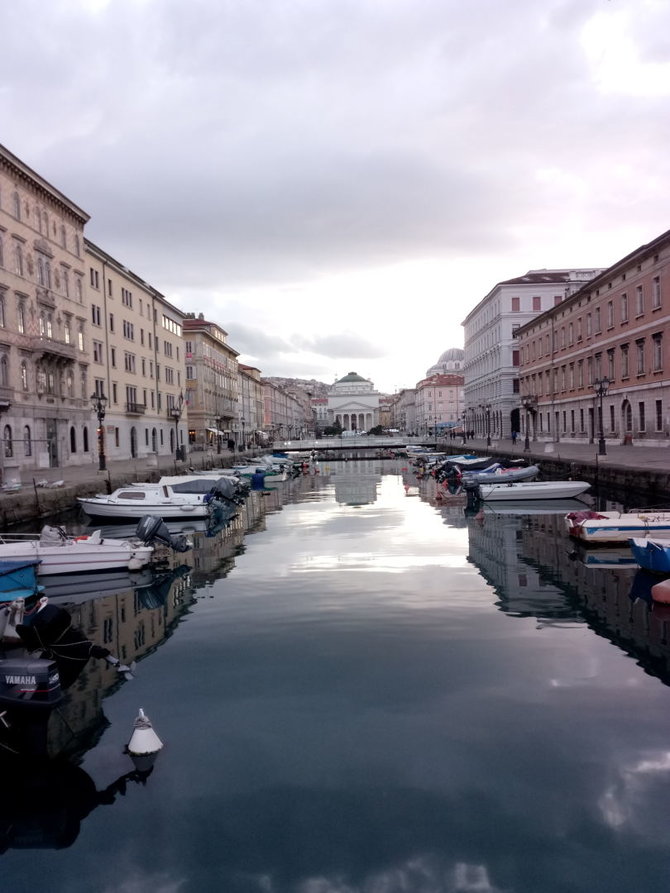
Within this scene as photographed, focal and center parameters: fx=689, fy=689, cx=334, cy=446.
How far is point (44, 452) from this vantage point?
141ft

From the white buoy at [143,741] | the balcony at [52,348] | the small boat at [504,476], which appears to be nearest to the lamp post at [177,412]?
the balcony at [52,348]

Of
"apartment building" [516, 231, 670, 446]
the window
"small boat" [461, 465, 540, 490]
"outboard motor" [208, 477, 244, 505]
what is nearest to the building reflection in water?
"small boat" [461, 465, 540, 490]

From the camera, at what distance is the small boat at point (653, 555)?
1605cm

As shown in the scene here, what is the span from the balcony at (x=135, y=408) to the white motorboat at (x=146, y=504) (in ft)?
99.9

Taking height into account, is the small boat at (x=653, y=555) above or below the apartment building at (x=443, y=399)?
below

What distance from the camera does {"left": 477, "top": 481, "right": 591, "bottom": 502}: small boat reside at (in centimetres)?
3416

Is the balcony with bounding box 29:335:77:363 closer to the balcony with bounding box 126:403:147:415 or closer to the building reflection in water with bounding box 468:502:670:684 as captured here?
the balcony with bounding box 126:403:147:415

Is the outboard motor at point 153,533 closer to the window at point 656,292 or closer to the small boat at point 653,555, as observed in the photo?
the small boat at point 653,555

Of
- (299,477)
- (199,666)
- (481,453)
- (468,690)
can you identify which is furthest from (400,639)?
(481,453)

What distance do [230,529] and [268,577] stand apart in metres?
10.7

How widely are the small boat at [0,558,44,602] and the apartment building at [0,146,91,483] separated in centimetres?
2059

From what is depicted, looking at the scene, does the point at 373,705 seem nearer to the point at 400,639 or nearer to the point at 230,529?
the point at 400,639

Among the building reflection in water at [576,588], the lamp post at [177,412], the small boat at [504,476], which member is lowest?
the building reflection in water at [576,588]

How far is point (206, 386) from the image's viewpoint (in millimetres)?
85688
